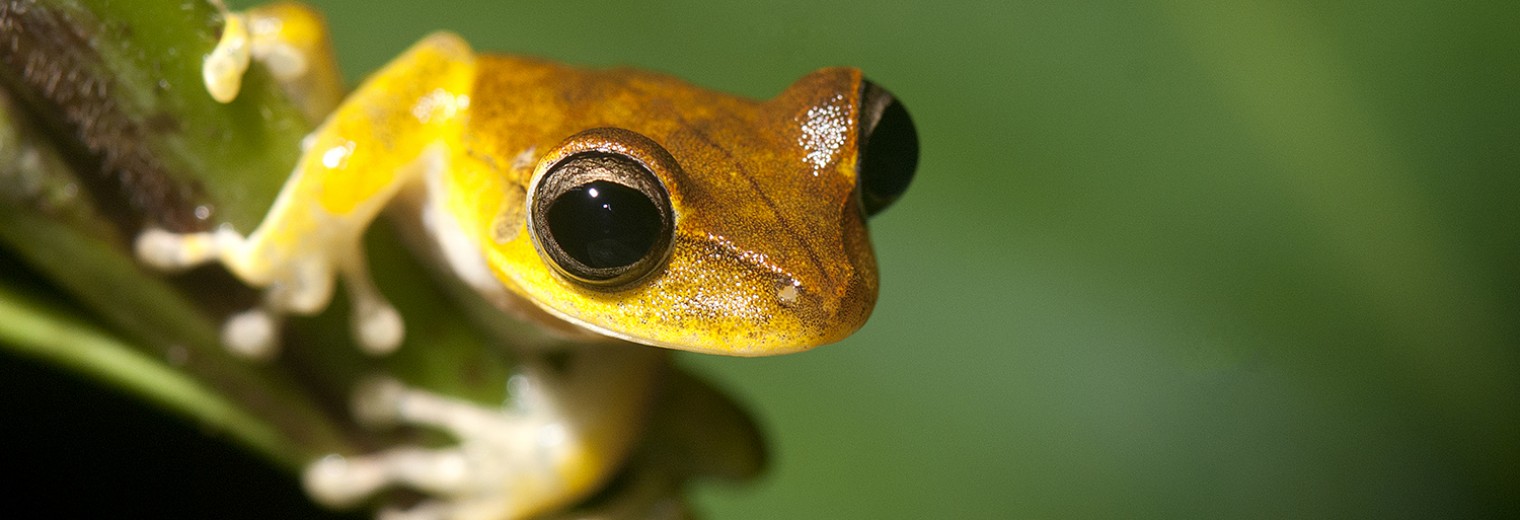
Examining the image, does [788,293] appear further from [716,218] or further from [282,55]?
[282,55]

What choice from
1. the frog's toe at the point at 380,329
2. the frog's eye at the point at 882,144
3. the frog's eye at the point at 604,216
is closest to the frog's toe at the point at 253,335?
the frog's toe at the point at 380,329

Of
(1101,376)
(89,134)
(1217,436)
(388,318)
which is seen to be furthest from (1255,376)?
(89,134)

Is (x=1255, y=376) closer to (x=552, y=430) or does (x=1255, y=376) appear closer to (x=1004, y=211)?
(x=1004, y=211)

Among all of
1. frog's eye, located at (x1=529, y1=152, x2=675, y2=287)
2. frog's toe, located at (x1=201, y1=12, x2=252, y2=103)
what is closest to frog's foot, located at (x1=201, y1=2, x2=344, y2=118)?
frog's toe, located at (x1=201, y1=12, x2=252, y2=103)

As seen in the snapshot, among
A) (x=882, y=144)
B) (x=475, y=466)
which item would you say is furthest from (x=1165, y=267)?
(x=475, y=466)

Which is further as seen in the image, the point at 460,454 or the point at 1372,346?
the point at 1372,346

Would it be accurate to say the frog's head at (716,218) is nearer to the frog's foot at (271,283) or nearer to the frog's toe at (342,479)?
the frog's foot at (271,283)
